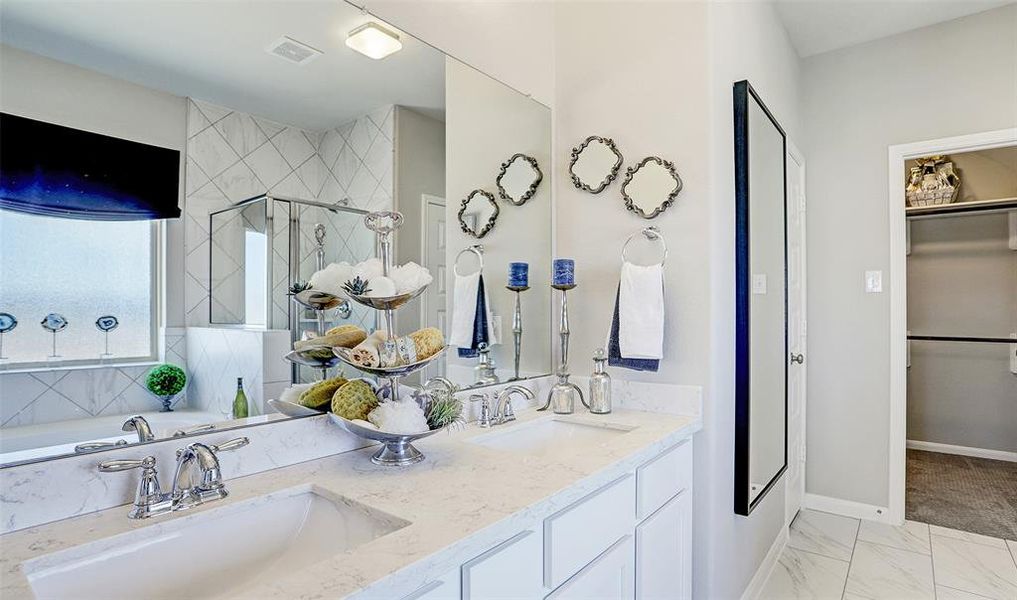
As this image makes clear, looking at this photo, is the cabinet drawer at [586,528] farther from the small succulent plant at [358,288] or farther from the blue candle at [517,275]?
the blue candle at [517,275]

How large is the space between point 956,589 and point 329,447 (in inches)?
102

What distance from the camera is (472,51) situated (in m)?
1.82

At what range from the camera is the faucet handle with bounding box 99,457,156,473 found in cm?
92

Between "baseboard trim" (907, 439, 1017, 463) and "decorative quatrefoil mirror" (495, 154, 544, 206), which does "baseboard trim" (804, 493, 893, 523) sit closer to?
"baseboard trim" (907, 439, 1017, 463)

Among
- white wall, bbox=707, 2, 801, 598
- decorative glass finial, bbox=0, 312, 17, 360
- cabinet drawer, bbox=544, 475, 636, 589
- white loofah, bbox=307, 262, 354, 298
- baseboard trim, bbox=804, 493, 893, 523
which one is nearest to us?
decorative glass finial, bbox=0, 312, 17, 360

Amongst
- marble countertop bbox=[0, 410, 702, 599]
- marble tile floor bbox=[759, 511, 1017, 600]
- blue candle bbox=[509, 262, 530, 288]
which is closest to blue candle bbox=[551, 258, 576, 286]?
blue candle bbox=[509, 262, 530, 288]

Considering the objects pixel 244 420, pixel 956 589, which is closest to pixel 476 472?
pixel 244 420

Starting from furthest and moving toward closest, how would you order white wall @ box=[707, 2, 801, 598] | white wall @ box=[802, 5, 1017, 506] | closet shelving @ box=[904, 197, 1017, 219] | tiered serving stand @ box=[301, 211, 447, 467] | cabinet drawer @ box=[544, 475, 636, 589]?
closet shelving @ box=[904, 197, 1017, 219]
white wall @ box=[802, 5, 1017, 506]
white wall @ box=[707, 2, 801, 598]
tiered serving stand @ box=[301, 211, 447, 467]
cabinet drawer @ box=[544, 475, 636, 589]

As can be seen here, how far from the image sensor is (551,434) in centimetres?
183

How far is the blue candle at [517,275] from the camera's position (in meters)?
1.99

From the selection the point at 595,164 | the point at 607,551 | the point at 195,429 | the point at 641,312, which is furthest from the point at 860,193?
the point at 195,429

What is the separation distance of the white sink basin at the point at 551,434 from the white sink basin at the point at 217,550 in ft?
2.14

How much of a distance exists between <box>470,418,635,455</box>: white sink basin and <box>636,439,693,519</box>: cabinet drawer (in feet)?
0.51

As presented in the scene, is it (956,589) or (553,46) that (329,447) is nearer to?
(553,46)
